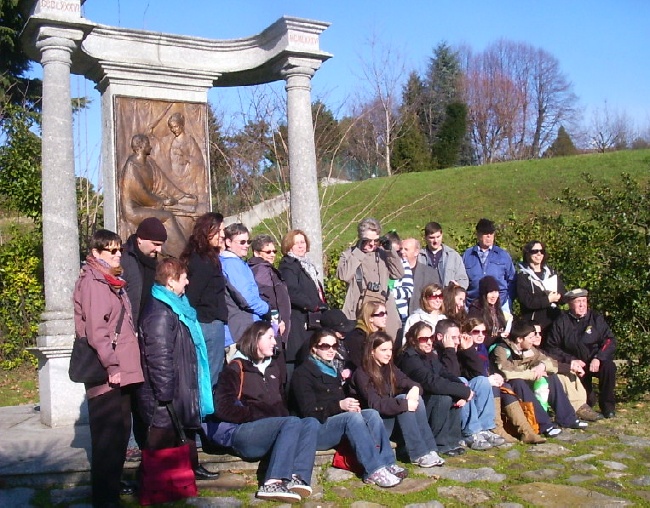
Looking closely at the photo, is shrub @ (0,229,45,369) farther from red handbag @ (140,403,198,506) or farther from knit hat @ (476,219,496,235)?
red handbag @ (140,403,198,506)

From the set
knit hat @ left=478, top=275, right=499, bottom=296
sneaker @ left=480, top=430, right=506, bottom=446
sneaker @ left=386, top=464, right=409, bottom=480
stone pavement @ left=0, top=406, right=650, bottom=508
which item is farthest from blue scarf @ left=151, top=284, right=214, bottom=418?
knit hat @ left=478, top=275, right=499, bottom=296

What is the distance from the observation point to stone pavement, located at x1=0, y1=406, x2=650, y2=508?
4973 mm

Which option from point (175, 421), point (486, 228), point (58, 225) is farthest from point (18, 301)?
point (175, 421)

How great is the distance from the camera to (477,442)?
20.6 feet

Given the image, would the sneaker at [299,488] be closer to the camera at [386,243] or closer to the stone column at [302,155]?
the camera at [386,243]

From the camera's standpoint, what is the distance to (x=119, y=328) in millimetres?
4773

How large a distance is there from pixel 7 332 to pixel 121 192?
17.0 ft

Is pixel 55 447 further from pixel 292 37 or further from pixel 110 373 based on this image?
pixel 292 37

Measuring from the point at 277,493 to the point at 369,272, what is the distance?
2.69 m

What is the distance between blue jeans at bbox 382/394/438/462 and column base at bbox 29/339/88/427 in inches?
114

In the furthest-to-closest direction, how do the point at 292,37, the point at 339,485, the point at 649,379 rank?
the point at 292,37 → the point at 649,379 → the point at 339,485

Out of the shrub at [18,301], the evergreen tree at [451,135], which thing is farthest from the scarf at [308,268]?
the evergreen tree at [451,135]

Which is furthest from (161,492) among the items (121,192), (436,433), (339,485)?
(121,192)

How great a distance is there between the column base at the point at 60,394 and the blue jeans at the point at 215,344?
1.65 meters
